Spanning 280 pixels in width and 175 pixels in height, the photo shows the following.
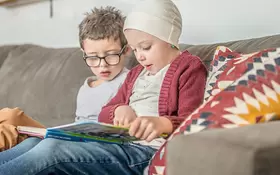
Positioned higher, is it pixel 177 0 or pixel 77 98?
pixel 177 0

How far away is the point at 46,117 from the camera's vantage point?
2223 mm

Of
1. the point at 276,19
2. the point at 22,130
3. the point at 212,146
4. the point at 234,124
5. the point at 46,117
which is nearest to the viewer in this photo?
the point at 212,146

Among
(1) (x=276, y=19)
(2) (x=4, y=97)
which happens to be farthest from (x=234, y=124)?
(2) (x=4, y=97)

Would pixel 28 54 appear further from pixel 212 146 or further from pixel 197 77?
pixel 212 146

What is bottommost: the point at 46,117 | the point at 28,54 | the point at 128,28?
the point at 46,117

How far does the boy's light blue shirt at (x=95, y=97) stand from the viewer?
1.81 meters

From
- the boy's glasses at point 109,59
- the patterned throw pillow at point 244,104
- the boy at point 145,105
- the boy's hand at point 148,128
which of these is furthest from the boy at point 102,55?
the patterned throw pillow at point 244,104

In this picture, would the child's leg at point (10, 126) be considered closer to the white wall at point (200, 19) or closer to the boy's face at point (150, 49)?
the boy's face at point (150, 49)

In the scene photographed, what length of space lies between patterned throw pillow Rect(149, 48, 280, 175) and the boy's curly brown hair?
0.67 m

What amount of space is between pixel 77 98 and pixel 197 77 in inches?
27.4

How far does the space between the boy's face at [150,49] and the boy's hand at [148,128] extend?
0.26 meters

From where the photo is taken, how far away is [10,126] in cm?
163

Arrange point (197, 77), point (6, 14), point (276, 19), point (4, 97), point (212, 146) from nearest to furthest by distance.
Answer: point (212, 146) < point (197, 77) < point (276, 19) < point (4, 97) < point (6, 14)

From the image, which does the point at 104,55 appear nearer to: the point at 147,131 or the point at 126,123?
the point at 126,123
